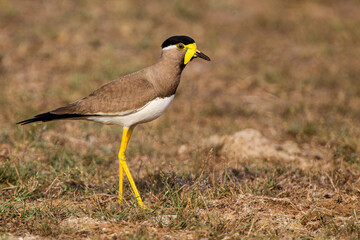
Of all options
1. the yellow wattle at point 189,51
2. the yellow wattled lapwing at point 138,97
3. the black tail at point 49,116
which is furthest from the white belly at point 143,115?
the yellow wattle at point 189,51

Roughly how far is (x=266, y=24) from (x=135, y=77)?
7.97m

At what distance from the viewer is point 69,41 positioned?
1018cm

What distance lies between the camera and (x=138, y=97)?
4414mm

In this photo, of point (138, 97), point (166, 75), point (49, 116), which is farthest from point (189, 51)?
point (49, 116)

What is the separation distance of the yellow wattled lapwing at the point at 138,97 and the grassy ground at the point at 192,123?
701 mm

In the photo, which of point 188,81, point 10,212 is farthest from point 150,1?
point 10,212

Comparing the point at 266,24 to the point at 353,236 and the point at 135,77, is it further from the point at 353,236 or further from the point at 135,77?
the point at 353,236

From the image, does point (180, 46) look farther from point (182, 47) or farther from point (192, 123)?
point (192, 123)

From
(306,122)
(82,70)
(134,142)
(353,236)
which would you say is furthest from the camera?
(82,70)

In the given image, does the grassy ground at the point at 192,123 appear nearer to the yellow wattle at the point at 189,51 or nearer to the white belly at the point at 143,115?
the white belly at the point at 143,115

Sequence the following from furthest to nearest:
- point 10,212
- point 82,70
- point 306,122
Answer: point 82,70, point 306,122, point 10,212

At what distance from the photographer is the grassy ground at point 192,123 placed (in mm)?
4180

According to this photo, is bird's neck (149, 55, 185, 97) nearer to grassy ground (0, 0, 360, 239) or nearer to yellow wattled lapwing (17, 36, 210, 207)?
yellow wattled lapwing (17, 36, 210, 207)

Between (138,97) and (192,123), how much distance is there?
338cm
